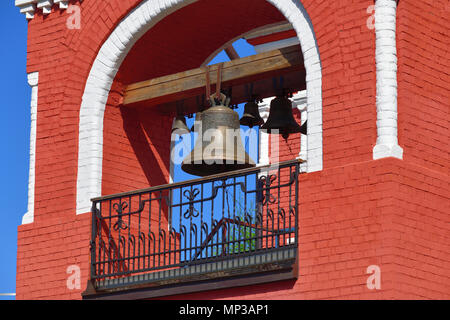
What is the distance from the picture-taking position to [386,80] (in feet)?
32.2

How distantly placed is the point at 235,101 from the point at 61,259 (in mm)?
2326

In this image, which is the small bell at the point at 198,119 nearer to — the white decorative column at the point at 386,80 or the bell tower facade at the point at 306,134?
the bell tower facade at the point at 306,134

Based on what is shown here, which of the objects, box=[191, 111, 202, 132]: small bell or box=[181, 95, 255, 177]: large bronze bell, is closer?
box=[181, 95, 255, 177]: large bronze bell

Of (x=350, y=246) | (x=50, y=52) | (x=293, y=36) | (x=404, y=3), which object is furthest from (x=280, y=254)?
(x=293, y=36)

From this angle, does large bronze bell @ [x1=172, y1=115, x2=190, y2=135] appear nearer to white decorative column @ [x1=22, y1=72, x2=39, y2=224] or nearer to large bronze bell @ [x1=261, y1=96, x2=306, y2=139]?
large bronze bell @ [x1=261, y1=96, x2=306, y2=139]

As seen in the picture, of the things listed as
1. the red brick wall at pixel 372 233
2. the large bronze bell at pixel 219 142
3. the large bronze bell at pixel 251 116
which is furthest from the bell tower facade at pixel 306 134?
the large bronze bell at pixel 219 142

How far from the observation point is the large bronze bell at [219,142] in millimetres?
10797

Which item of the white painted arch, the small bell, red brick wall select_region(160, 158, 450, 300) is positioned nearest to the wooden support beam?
the small bell

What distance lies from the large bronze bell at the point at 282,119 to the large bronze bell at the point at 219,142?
60 cm

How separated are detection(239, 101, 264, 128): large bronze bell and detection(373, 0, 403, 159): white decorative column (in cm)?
205

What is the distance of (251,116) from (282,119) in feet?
1.16

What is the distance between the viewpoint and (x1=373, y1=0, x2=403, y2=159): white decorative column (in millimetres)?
9680

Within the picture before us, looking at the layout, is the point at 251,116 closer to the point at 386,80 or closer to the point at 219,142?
the point at 219,142

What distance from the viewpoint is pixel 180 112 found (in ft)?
40.6
